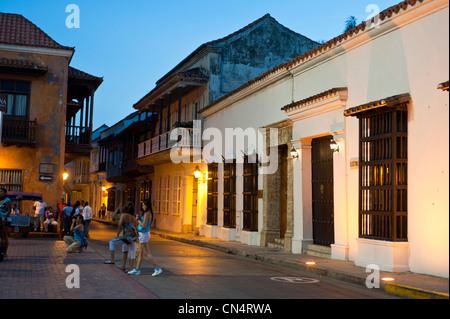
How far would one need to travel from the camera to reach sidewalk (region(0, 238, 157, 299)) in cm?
868

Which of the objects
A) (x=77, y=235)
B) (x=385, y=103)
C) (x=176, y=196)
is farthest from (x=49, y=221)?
(x=385, y=103)

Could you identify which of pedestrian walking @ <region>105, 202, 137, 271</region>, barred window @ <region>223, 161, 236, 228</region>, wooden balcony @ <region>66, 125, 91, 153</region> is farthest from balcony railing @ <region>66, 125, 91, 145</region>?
pedestrian walking @ <region>105, 202, 137, 271</region>

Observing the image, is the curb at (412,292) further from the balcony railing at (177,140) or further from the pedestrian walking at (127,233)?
the balcony railing at (177,140)

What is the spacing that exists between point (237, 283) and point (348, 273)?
236 cm

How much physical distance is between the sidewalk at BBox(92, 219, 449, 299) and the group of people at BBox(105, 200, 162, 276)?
3612 millimetres

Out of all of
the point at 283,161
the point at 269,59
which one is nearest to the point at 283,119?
the point at 283,161

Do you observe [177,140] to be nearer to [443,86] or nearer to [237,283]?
[237,283]

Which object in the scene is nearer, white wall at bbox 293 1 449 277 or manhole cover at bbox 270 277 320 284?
white wall at bbox 293 1 449 277

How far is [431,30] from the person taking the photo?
36.1 ft

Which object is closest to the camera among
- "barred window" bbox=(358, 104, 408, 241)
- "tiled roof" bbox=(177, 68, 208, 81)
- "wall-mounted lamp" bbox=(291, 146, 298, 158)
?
"barred window" bbox=(358, 104, 408, 241)

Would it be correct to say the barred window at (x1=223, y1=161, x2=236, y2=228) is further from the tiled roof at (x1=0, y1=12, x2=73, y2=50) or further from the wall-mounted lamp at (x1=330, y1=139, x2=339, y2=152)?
the tiled roof at (x1=0, y1=12, x2=73, y2=50)

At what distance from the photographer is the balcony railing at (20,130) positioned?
23750 millimetres

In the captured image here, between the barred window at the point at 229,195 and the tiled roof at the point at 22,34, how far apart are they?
9211 mm
